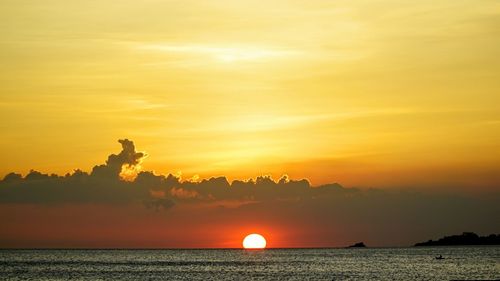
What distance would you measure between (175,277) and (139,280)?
11.4 m

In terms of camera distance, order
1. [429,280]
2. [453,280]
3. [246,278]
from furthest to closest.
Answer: [246,278], [429,280], [453,280]

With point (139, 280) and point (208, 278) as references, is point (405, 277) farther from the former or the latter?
point (139, 280)

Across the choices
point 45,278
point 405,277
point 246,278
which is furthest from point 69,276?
point 405,277

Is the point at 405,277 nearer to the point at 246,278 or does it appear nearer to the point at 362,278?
the point at 362,278

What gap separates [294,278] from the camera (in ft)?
507

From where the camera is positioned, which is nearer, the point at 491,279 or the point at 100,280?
the point at 491,279

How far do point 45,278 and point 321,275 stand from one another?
52529 mm

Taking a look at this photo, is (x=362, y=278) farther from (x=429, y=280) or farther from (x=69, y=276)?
(x=69, y=276)

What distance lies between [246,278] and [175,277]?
15642mm

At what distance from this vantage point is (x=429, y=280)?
143500 mm

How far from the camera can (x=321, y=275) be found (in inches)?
6447

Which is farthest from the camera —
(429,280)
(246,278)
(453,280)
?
(246,278)

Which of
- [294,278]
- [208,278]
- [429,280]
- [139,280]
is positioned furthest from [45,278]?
[429,280]

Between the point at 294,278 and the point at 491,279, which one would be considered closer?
the point at 491,279
